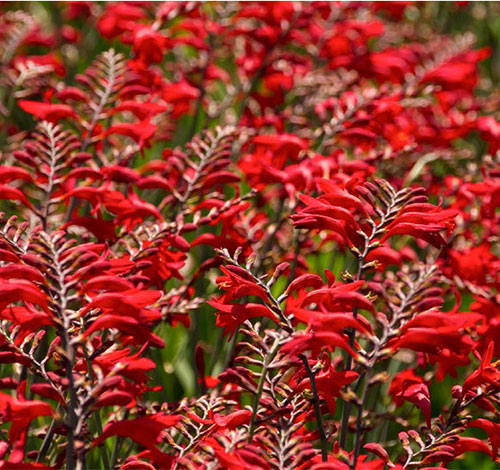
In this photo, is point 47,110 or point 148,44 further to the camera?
point 148,44

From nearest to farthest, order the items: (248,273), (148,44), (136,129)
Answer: (248,273) → (136,129) → (148,44)

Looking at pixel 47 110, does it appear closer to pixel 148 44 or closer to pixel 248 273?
pixel 148 44

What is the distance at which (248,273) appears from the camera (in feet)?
4.85

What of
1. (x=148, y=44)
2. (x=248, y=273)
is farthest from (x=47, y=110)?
(x=248, y=273)

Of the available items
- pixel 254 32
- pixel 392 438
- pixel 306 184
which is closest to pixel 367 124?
pixel 306 184

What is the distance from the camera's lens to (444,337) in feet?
4.19

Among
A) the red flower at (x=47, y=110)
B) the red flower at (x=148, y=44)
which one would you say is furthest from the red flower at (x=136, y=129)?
the red flower at (x=148, y=44)

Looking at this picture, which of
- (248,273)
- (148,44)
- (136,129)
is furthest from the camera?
(148,44)

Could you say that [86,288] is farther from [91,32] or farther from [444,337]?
[91,32]

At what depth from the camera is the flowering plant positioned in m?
1.31

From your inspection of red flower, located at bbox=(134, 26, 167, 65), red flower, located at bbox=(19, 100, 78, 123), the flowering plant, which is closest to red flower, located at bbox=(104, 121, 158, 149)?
the flowering plant

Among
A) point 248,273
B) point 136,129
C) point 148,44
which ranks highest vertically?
point 148,44

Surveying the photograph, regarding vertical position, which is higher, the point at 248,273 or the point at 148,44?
the point at 148,44

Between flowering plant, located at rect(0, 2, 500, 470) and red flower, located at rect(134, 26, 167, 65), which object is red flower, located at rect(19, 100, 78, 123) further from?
red flower, located at rect(134, 26, 167, 65)
